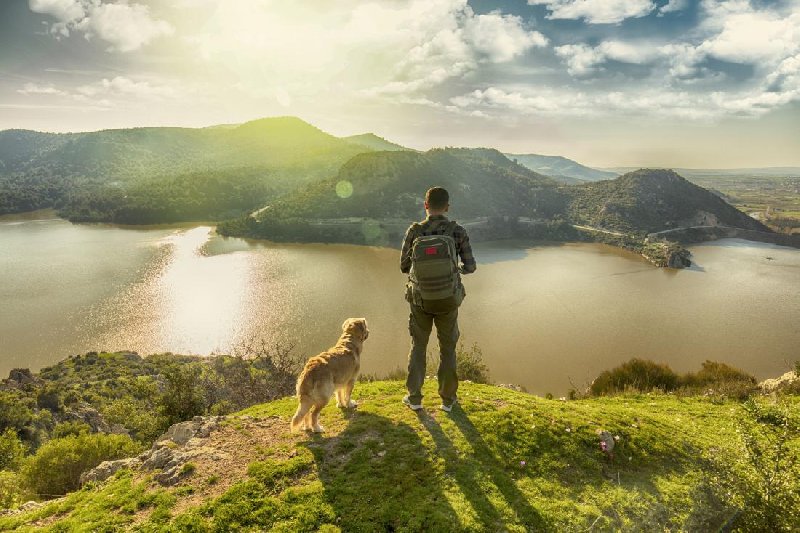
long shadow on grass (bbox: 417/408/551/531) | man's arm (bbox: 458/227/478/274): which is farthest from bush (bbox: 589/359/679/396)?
man's arm (bbox: 458/227/478/274)

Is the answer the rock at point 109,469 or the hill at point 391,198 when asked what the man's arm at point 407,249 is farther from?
the hill at point 391,198

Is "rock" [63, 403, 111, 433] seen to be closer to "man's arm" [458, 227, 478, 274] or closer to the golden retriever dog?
the golden retriever dog

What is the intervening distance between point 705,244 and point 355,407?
4865 inches

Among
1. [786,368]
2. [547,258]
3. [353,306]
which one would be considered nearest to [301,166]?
[547,258]

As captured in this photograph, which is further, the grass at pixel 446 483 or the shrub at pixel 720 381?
the shrub at pixel 720 381

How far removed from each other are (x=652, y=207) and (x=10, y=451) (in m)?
136

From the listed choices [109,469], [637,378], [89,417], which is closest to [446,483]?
[109,469]

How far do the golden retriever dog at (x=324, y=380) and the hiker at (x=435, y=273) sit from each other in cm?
115

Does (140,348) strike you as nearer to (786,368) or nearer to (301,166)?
(786,368)

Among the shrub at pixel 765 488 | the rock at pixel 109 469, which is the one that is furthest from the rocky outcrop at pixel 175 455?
the shrub at pixel 765 488

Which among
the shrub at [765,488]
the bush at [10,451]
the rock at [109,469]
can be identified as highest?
the shrub at [765,488]

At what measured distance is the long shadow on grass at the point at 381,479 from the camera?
462 cm

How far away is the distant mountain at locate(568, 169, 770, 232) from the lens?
109062mm

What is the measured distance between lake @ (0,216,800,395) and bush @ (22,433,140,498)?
20.5 m
